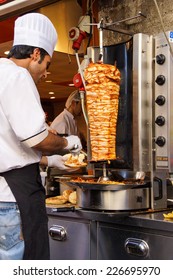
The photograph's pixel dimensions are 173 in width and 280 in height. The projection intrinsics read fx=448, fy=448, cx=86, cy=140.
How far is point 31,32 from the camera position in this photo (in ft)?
7.31

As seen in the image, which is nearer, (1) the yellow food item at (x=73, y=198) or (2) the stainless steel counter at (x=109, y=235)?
(2) the stainless steel counter at (x=109, y=235)

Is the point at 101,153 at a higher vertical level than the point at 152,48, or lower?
lower

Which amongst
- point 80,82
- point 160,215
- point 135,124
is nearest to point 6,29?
point 80,82

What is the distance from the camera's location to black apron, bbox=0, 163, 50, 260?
202 cm

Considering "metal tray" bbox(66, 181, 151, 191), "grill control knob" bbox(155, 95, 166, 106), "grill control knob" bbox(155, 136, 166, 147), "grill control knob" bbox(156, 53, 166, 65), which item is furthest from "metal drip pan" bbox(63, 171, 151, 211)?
"grill control knob" bbox(156, 53, 166, 65)

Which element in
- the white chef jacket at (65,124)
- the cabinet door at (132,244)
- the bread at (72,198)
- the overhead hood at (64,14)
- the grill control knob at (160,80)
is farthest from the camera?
the white chef jacket at (65,124)

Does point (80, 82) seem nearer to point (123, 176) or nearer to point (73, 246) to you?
point (123, 176)

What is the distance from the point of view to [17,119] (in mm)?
1928

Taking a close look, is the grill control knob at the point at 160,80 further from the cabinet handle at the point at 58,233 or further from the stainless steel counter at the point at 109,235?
the cabinet handle at the point at 58,233

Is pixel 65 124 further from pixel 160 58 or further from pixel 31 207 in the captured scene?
pixel 31 207

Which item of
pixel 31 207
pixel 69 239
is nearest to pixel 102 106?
pixel 31 207

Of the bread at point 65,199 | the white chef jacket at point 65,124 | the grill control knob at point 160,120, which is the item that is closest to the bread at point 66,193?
the bread at point 65,199

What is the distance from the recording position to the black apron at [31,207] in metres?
2.02

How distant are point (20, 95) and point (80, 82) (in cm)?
65
